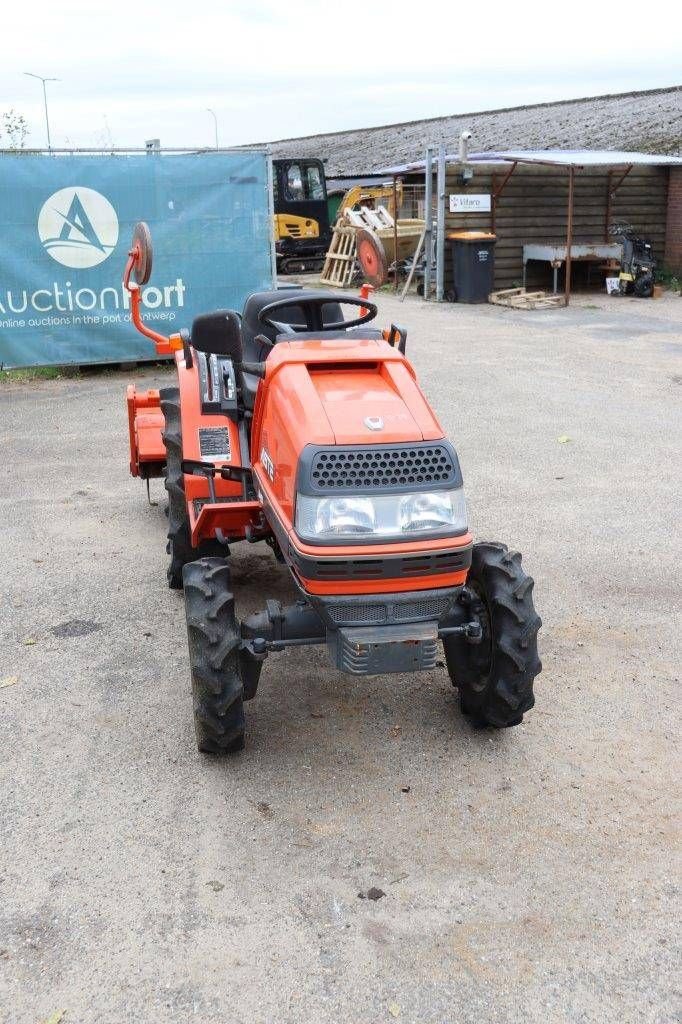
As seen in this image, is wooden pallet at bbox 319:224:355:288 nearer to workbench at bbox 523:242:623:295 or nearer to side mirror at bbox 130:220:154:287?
workbench at bbox 523:242:623:295

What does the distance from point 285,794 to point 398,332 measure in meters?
2.01

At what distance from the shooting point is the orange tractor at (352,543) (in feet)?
10.8

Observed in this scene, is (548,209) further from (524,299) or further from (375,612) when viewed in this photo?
(375,612)

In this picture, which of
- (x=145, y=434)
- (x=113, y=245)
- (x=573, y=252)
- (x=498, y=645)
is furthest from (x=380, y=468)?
(x=573, y=252)

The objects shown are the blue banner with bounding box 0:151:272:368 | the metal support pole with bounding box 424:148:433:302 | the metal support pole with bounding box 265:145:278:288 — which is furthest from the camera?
the metal support pole with bounding box 424:148:433:302

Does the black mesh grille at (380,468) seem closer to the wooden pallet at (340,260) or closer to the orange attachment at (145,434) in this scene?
the orange attachment at (145,434)

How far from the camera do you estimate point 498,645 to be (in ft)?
11.9

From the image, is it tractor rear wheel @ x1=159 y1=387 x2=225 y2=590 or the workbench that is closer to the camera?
tractor rear wheel @ x1=159 y1=387 x2=225 y2=590

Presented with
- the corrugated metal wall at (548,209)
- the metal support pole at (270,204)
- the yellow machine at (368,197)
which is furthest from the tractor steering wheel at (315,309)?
the yellow machine at (368,197)

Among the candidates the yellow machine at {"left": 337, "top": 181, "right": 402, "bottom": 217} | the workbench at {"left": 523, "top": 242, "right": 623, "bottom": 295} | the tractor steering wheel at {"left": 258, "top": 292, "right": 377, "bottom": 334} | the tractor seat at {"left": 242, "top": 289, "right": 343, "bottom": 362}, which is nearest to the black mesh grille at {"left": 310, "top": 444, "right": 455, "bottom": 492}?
the tractor steering wheel at {"left": 258, "top": 292, "right": 377, "bottom": 334}

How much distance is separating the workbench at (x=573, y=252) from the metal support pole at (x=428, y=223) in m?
1.92

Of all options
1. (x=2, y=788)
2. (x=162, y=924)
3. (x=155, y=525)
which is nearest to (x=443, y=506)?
(x=162, y=924)

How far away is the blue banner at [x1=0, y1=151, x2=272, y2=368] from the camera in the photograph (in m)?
10.2

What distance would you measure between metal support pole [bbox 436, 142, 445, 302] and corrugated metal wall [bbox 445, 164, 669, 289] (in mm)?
337
